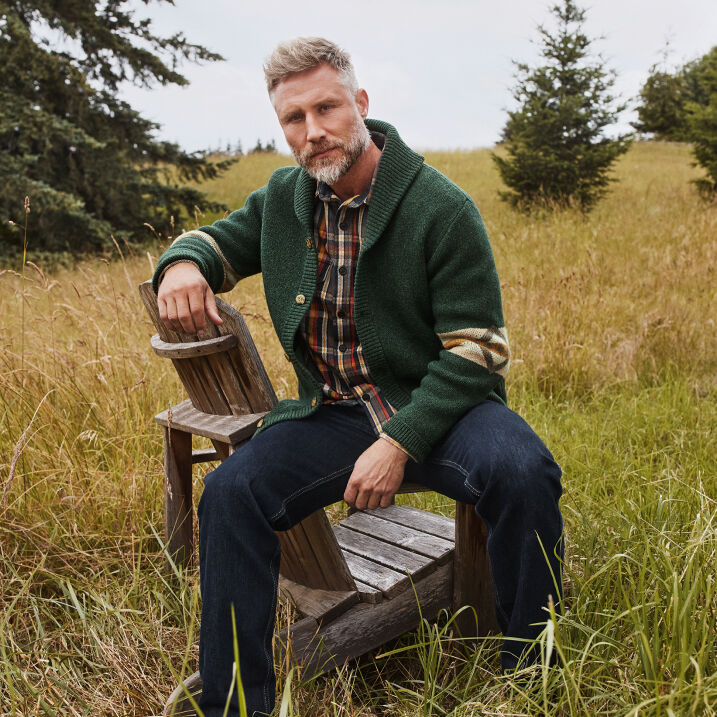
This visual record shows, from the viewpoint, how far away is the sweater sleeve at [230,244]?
7.38 feet

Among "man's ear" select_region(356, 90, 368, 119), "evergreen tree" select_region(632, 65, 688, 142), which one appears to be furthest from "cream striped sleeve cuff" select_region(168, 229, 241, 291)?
"evergreen tree" select_region(632, 65, 688, 142)

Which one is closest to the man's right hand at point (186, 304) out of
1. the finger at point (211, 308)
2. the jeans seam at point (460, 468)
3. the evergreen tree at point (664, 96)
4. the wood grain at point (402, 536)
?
the finger at point (211, 308)

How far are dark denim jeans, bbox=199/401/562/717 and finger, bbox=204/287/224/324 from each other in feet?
1.31

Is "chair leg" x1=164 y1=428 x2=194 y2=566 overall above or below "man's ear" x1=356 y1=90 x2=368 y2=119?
below

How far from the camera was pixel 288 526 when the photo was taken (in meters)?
1.99

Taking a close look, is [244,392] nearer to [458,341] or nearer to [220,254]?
[220,254]

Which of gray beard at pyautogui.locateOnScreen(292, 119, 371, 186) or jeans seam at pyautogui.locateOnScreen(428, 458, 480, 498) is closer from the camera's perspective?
jeans seam at pyautogui.locateOnScreen(428, 458, 480, 498)

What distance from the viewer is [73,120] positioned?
1022cm

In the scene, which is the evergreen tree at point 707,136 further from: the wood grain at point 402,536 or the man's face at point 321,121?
the man's face at point 321,121

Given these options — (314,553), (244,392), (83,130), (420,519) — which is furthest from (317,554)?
(83,130)

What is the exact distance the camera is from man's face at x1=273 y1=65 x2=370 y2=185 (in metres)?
2.08

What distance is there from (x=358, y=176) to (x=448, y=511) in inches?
64.3

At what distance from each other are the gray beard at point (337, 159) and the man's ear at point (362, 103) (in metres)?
0.10

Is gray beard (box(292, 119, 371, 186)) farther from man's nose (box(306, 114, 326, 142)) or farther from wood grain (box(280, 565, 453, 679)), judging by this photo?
wood grain (box(280, 565, 453, 679))
